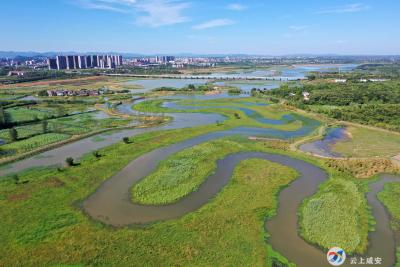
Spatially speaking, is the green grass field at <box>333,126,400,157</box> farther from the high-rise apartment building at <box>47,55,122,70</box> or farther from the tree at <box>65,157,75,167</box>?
the high-rise apartment building at <box>47,55,122,70</box>

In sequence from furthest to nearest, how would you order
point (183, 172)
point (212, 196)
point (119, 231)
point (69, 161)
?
point (69, 161) < point (183, 172) < point (212, 196) < point (119, 231)

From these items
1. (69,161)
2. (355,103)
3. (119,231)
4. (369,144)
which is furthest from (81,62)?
(119,231)

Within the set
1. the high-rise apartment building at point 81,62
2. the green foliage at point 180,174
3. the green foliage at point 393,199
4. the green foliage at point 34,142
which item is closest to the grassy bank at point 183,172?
the green foliage at point 180,174

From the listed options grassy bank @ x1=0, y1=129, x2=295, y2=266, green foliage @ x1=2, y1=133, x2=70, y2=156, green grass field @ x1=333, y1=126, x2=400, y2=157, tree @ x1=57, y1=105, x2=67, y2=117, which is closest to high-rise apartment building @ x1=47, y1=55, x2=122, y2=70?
tree @ x1=57, y1=105, x2=67, y2=117

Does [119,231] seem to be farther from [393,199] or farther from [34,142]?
[34,142]

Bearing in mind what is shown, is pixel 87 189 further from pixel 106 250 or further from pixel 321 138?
pixel 321 138

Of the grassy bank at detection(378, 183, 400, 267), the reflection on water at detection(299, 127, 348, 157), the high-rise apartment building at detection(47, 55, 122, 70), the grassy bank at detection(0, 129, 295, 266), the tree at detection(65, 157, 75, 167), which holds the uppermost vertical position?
the high-rise apartment building at detection(47, 55, 122, 70)

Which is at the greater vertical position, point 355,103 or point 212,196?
point 355,103

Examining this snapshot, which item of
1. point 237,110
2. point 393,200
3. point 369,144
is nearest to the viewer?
point 393,200
